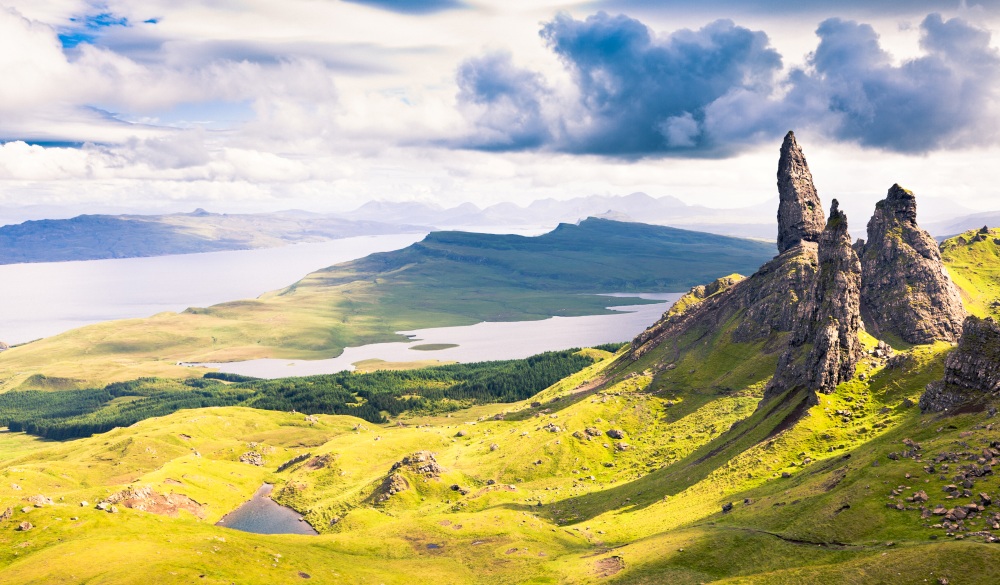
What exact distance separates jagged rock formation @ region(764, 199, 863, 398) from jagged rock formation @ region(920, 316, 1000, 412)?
3095cm

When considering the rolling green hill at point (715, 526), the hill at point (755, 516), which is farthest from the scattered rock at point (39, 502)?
the hill at point (755, 516)

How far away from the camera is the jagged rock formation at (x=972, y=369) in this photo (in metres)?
116

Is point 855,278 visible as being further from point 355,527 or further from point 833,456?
point 355,527

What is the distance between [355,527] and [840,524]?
418 feet

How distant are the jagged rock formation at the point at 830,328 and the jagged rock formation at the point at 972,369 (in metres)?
31.0

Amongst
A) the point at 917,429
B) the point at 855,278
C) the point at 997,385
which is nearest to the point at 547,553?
the point at 917,429

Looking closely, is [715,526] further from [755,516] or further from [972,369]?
[972,369]

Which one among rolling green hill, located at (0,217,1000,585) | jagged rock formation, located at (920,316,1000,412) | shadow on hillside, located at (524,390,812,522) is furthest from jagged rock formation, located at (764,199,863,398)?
jagged rock formation, located at (920,316,1000,412)

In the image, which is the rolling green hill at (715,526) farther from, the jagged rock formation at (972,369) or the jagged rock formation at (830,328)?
the jagged rock formation at (972,369)

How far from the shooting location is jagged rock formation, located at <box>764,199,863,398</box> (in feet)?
513

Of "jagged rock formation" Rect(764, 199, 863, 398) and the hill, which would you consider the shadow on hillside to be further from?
"jagged rock formation" Rect(764, 199, 863, 398)

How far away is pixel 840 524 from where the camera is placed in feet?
326

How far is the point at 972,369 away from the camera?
119 meters

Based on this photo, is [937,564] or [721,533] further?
[721,533]
